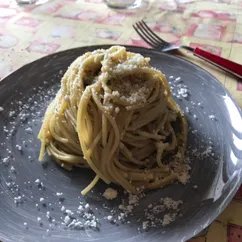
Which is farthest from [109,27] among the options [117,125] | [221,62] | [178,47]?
[117,125]

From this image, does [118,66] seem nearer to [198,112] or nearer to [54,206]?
[198,112]

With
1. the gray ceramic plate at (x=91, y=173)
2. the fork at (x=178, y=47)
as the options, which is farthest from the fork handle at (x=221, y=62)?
the gray ceramic plate at (x=91, y=173)

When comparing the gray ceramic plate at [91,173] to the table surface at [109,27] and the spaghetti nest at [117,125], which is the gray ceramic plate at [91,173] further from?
the table surface at [109,27]

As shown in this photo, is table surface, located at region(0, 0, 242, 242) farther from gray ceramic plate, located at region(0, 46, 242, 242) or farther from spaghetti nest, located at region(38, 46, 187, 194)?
spaghetti nest, located at region(38, 46, 187, 194)

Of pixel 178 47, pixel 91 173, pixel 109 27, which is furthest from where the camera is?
pixel 109 27

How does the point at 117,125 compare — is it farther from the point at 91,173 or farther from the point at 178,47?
the point at 178,47

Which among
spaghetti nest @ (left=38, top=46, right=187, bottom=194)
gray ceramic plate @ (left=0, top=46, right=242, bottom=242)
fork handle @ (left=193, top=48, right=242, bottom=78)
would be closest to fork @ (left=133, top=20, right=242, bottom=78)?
fork handle @ (left=193, top=48, right=242, bottom=78)

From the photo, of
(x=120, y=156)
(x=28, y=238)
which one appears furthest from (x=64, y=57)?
(x=28, y=238)
